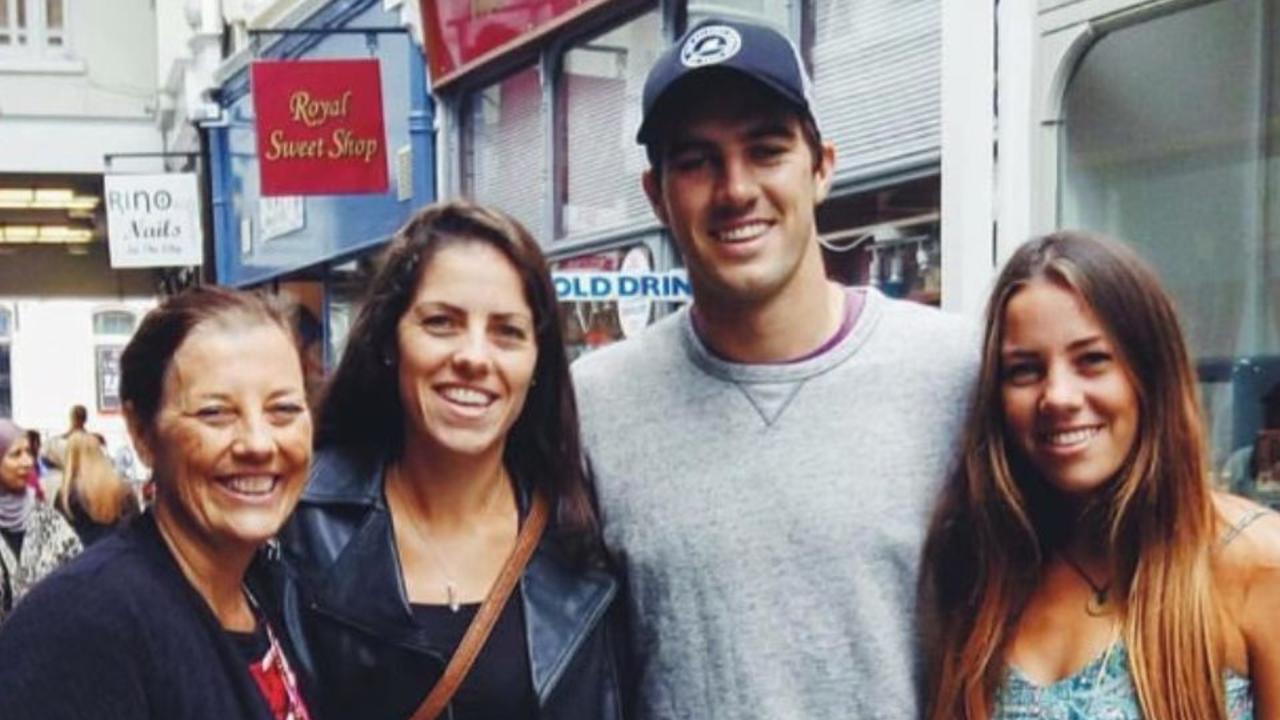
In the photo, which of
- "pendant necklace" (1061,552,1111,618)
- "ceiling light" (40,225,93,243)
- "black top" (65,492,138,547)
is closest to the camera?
"pendant necklace" (1061,552,1111,618)

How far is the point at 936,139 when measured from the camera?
19.4ft

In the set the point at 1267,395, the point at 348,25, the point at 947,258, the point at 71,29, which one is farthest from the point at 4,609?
the point at 71,29

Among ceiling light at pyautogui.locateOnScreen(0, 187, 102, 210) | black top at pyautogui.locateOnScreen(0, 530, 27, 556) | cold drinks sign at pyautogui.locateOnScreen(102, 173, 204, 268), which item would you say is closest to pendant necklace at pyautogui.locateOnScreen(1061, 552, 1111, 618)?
black top at pyautogui.locateOnScreen(0, 530, 27, 556)

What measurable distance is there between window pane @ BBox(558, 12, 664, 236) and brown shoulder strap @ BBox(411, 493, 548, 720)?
5.62 m

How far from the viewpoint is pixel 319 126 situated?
1137cm

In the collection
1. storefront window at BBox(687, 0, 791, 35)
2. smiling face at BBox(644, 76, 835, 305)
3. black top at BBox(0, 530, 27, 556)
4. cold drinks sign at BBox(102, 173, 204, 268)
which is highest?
storefront window at BBox(687, 0, 791, 35)

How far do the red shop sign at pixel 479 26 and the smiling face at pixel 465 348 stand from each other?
610cm

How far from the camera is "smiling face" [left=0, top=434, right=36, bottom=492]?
716 centimetres

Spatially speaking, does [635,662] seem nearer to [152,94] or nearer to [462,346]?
[462,346]

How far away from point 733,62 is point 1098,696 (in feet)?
3.64

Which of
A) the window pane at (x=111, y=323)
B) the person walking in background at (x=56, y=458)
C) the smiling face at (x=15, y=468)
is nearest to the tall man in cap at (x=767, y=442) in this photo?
the smiling face at (x=15, y=468)

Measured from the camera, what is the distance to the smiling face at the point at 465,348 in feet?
8.51

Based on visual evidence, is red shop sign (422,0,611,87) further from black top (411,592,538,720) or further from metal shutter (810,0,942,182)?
black top (411,592,538,720)

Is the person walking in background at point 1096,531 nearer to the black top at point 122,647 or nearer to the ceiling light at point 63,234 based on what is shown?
the black top at point 122,647
